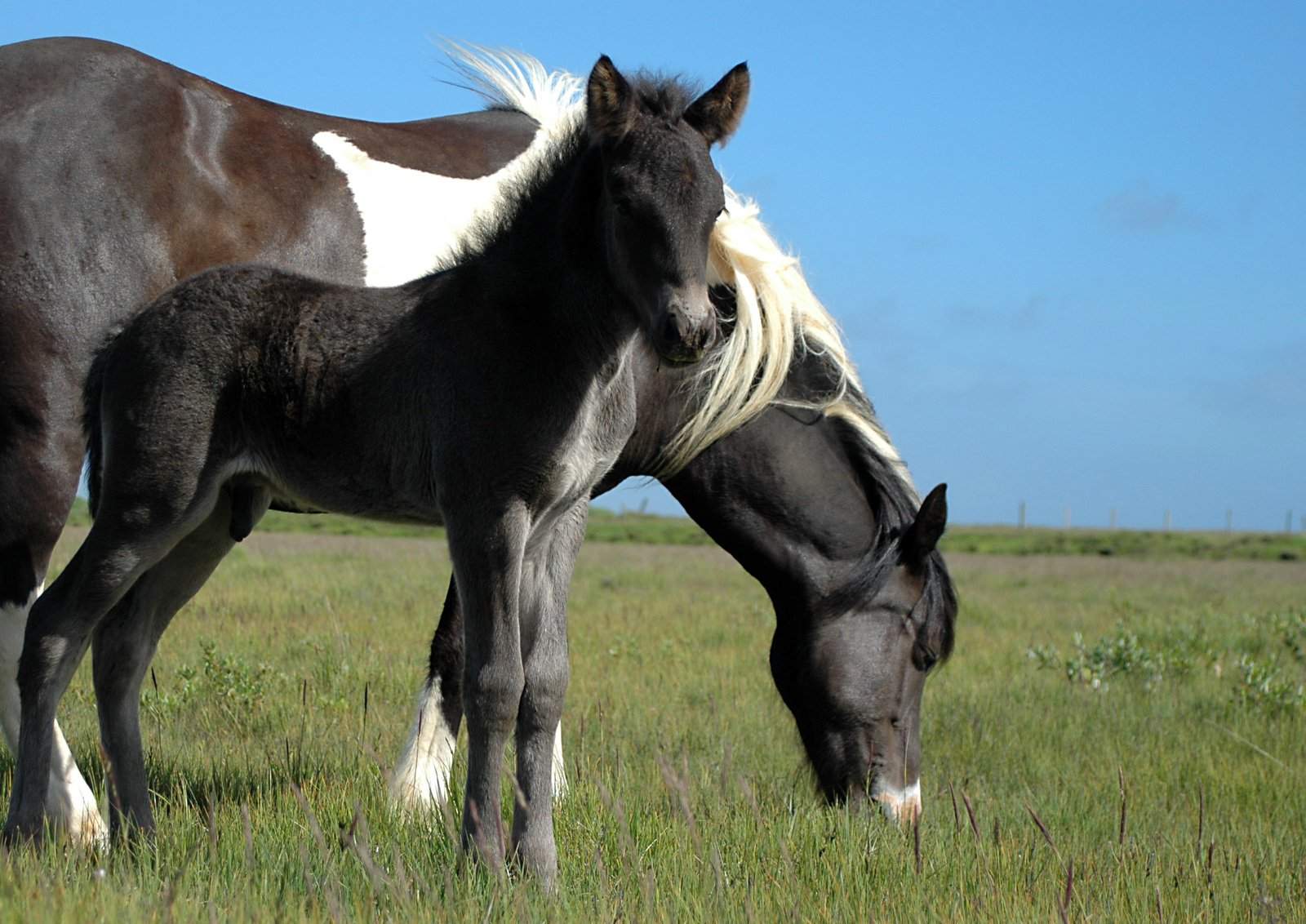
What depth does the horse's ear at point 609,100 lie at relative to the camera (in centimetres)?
337

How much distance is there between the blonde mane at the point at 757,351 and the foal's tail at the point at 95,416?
2.03m

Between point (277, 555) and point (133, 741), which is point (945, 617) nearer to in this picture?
point (133, 741)

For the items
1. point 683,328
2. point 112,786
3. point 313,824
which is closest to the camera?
point 313,824

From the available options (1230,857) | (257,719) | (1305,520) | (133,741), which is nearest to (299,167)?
(133,741)

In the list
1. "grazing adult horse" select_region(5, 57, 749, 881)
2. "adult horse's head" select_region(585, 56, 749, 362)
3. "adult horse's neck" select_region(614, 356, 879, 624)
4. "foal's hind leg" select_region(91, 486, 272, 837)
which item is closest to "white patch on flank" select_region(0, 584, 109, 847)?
"foal's hind leg" select_region(91, 486, 272, 837)

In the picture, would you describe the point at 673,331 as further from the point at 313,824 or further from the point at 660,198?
the point at 313,824

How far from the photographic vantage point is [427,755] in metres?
5.25

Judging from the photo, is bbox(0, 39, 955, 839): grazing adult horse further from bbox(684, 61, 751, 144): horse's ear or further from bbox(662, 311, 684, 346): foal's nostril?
bbox(662, 311, 684, 346): foal's nostril

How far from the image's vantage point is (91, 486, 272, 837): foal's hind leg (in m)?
4.21

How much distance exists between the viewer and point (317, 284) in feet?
13.6

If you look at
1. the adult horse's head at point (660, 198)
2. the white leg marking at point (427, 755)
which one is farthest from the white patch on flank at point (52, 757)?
the adult horse's head at point (660, 198)

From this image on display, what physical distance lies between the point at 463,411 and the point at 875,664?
7.84 feet

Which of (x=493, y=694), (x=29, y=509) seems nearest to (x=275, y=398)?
(x=493, y=694)

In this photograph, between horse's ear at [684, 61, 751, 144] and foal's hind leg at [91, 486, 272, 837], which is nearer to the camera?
horse's ear at [684, 61, 751, 144]
